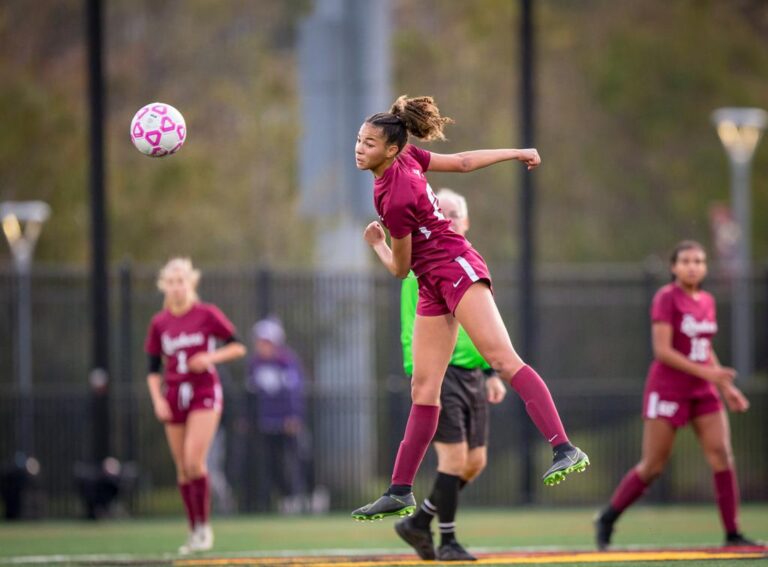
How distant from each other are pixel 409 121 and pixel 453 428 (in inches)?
82.2

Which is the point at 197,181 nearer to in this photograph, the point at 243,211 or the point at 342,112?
the point at 243,211

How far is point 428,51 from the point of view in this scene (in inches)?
1378

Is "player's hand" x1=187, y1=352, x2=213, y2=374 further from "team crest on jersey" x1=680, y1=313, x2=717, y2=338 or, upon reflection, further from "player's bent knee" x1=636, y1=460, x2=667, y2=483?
"team crest on jersey" x1=680, y1=313, x2=717, y2=338

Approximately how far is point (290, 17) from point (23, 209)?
527 inches

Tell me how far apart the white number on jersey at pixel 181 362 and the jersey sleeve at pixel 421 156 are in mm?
3551

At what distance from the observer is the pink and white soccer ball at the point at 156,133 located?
891 cm

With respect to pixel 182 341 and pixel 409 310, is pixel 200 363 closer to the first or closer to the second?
pixel 182 341

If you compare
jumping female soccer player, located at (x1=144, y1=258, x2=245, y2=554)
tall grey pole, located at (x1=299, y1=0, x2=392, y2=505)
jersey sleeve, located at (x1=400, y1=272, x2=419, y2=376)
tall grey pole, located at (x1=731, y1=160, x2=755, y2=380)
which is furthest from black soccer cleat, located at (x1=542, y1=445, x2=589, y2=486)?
tall grey pole, located at (x1=731, y1=160, x2=755, y2=380)

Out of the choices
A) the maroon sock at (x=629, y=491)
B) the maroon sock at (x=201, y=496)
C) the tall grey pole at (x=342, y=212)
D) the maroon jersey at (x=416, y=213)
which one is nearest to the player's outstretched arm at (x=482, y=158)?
the maroon jersey at (x=416, y=213)

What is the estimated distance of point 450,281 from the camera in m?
7.72

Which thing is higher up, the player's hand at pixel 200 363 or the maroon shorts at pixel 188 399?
the player's hand at pixel 200 363

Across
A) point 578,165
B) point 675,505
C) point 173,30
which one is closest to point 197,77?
point 173,30

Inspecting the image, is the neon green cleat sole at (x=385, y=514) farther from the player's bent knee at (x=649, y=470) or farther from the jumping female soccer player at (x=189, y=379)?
the jumping female soccer player at (x=189, y=379)

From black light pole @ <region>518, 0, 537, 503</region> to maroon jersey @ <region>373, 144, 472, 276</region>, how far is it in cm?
826
